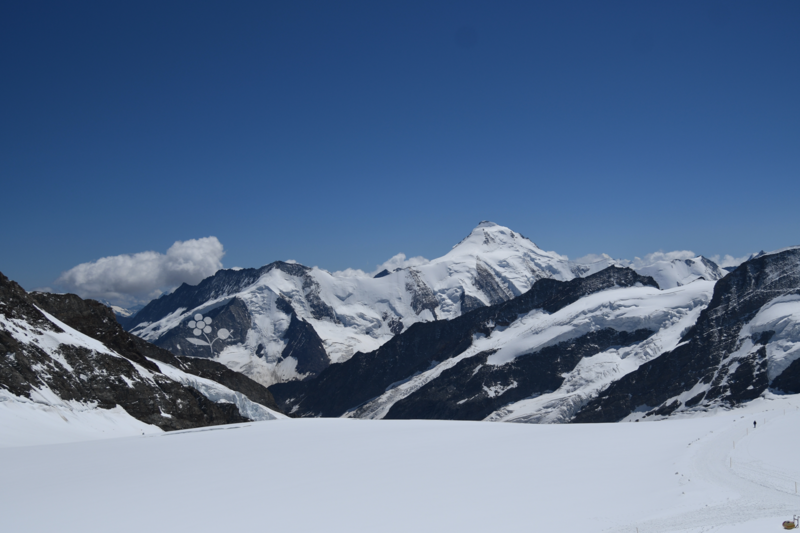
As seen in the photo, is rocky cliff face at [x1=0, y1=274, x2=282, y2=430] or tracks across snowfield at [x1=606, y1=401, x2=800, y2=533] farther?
rocky cliff face at [x1=0, y1=274, x2=282, y2=430]

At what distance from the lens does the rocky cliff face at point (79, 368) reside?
7012 cm

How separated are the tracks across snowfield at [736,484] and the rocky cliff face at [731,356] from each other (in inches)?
4314

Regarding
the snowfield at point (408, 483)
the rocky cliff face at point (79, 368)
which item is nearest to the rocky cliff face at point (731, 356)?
the snowfield at point (408, 483)

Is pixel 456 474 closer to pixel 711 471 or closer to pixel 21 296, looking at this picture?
pixel 711 471

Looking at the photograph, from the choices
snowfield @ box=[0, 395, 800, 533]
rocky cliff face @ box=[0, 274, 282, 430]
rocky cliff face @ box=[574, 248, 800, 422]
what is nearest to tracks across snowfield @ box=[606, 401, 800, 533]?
snowfield @ box=[0, 395, 800, 533]

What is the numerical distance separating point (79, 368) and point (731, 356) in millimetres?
161970

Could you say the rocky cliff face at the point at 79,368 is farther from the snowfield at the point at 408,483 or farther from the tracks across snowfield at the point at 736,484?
the tracks across snowfield at the point at 736,484

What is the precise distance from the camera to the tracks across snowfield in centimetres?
2509

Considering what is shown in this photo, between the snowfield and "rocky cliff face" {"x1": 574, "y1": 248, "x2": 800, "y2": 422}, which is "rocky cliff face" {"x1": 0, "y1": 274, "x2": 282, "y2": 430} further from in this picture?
"rocky cliff face" {"x1": 574, "y1": 248, "x2": 800, "y2": 422}

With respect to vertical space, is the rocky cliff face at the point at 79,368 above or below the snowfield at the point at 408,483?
above

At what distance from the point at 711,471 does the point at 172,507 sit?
31.1m

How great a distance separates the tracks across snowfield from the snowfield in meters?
0.10

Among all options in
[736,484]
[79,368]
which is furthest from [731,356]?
[79,368]

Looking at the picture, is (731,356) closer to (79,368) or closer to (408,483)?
(408,483)
